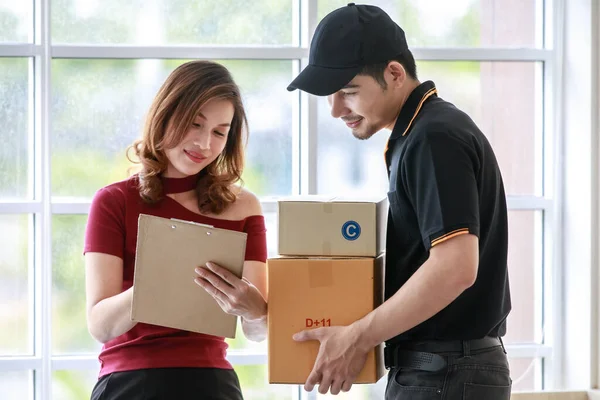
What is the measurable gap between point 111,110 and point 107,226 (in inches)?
34.4

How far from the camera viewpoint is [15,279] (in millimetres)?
2691

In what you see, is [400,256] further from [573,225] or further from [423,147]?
[573,225]

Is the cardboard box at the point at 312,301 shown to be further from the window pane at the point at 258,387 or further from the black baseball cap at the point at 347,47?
the window pane at the point at 258,387

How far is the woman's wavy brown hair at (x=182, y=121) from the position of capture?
6.44ft

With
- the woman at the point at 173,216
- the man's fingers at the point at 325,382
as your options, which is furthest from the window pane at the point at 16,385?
the man's fingers at the point at 325,382

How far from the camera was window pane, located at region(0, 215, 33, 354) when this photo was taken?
268 cm

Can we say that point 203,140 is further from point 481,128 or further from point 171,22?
point 481,128

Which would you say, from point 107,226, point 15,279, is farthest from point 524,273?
point 15,279

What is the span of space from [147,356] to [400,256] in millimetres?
682

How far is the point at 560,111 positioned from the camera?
286 cm

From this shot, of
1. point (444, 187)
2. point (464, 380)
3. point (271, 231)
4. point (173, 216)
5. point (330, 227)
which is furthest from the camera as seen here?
point (271, 231)

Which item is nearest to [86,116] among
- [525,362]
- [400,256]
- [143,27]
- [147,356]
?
[143,27]

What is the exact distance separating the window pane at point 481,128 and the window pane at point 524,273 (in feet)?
0.38

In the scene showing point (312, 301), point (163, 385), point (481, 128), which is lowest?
point (163, 385)
